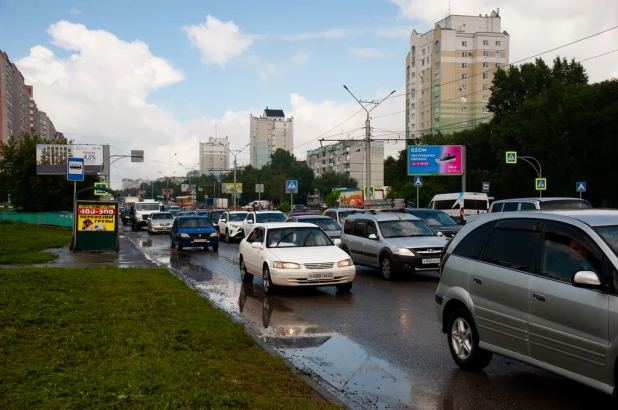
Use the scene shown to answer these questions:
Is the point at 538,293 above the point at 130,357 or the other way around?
above

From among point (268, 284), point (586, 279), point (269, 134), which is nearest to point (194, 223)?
point (268, 284)

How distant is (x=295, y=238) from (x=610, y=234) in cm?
976

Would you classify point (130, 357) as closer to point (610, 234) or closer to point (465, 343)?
point (465, 343)

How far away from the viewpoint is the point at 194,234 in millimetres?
27797

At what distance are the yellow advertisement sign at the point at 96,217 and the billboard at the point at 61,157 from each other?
25.9m

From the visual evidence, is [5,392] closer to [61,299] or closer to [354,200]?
[61,299]

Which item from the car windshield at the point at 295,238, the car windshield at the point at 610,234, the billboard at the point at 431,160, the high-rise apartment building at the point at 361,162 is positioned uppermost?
the high-rise apartment building at the point at 361,162

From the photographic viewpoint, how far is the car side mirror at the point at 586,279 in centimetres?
512

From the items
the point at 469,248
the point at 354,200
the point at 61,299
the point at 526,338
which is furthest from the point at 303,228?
the point at 354,200

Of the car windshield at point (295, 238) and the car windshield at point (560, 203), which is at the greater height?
the car windshield at point (560, 203)

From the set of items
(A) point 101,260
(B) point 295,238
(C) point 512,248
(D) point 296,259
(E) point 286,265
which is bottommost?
(A) point 101,260

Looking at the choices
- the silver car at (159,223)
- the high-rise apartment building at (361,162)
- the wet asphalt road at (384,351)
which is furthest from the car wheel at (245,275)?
the high-rise apartment building at (361,162)

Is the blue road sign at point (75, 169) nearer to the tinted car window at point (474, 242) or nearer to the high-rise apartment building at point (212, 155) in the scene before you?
the tinted car window at point (474, 242)

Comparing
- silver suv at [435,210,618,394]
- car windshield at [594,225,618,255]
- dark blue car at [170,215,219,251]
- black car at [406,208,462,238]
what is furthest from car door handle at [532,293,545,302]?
dark blue car at [170,215,219,251]
